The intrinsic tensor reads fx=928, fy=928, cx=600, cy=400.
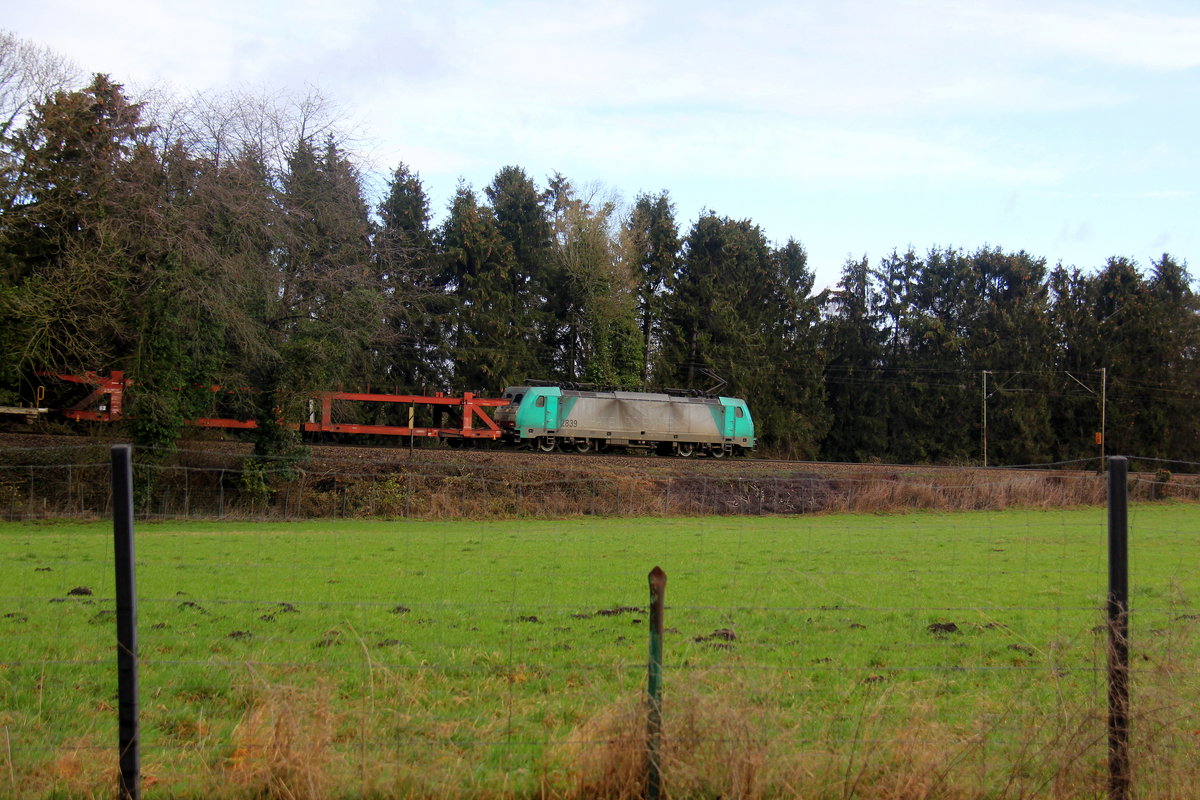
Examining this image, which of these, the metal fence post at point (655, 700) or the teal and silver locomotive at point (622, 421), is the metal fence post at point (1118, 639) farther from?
the teal and silver locomotive at point (622, 421)

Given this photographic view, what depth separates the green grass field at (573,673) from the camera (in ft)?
16.6

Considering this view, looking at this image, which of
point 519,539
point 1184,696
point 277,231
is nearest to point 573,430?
point 277,231

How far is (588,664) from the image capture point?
7949 mm

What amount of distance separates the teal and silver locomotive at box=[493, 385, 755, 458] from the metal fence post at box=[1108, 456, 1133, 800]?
32365 mm

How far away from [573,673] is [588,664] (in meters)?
0.15

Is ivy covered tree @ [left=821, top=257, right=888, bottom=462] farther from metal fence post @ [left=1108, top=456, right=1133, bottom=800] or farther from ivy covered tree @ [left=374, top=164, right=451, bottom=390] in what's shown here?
metal fence post @ [left=1108, top=456, right=1133, bottom=800]

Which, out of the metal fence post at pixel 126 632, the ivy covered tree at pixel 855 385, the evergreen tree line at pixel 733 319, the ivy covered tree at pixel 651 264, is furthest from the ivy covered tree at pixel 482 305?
the metal fence post at pixel 126 632

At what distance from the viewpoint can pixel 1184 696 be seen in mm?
6012

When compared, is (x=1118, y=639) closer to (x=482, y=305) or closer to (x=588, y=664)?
(x=588, y=664)

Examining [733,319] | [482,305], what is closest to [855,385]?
[733,319]

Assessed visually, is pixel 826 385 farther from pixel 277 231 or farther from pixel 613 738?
pixel 613 738

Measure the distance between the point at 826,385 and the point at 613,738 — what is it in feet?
181

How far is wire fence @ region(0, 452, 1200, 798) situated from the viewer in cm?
507

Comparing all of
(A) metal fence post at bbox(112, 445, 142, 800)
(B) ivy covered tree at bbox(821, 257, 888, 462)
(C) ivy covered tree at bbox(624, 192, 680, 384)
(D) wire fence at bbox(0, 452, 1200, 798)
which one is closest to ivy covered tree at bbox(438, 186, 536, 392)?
(C) ivy covered tree at bbox(624, 192, 680, 384)
